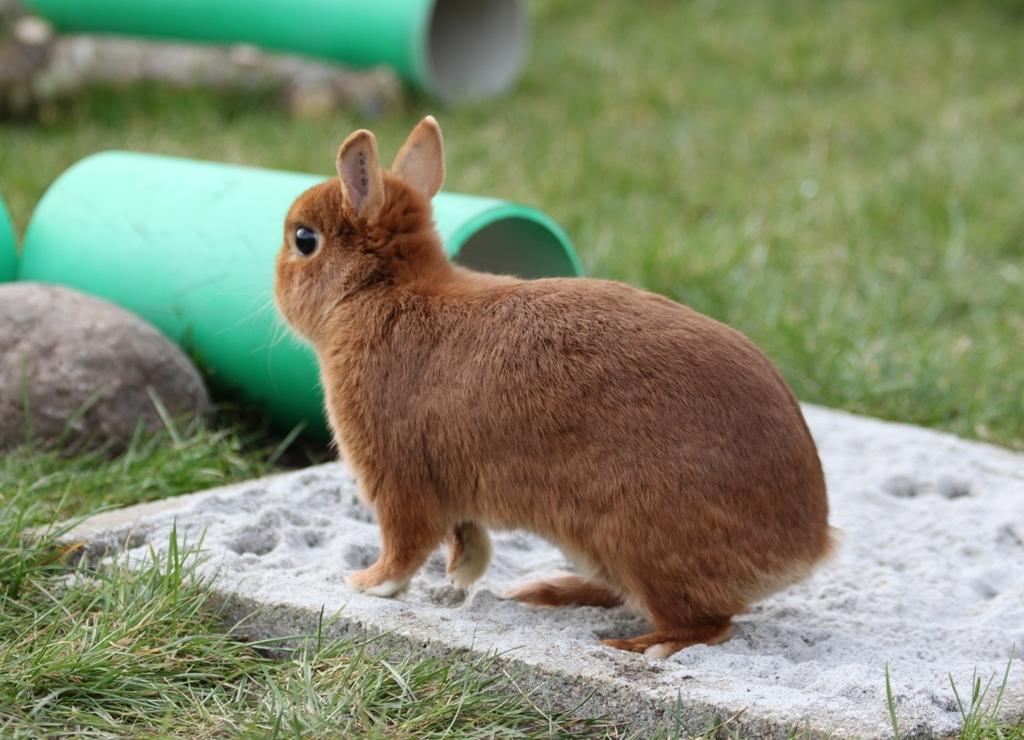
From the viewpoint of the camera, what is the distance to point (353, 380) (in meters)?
3.25

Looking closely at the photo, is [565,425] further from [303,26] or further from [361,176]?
[303,26]

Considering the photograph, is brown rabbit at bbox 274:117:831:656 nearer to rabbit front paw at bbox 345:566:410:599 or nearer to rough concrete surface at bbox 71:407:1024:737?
rabbit front paw at bbox 345:566:410:599

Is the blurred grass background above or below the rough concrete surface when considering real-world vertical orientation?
above

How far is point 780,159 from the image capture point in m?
8.04

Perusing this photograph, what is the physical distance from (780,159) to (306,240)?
5124 mm

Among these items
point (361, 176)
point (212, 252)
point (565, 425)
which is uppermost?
point (361, 176)

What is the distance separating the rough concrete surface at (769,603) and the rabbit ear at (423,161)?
90 centimetres

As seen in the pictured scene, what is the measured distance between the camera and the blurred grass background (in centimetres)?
541

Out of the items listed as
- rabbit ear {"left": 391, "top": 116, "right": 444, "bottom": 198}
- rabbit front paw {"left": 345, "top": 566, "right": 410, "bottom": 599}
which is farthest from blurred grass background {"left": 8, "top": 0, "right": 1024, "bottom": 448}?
rabbit front paw {"left": 345, "top": 566, "right": 410, "bottom": 599}

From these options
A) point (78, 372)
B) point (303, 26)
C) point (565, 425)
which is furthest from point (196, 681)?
point (303, 26)

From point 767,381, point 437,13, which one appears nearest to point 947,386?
point 767,381

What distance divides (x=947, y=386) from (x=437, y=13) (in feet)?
19.2

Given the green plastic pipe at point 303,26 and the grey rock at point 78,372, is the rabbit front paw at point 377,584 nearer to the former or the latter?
the grey rock at point 78,372

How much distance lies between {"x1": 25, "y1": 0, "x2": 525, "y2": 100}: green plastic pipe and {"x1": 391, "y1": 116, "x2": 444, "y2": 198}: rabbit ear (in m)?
5.27
